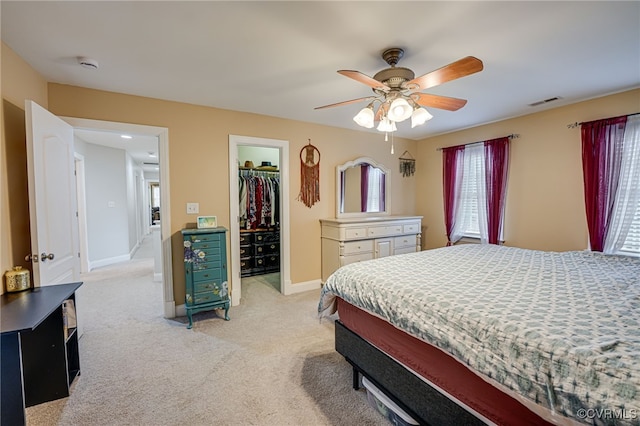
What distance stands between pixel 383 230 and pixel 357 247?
0.54m

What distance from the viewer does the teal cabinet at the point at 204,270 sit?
113 inches

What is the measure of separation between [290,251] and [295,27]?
108 inches

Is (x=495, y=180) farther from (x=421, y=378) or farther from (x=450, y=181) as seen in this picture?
(x=421, y=378)

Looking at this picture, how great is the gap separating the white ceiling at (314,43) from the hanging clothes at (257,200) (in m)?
1.99

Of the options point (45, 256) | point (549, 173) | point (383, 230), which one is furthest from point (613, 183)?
point (45, 256)

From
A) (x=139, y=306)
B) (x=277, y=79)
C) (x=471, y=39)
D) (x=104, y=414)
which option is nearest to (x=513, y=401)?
(x=471, y=39)

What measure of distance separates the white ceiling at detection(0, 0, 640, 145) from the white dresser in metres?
1.75

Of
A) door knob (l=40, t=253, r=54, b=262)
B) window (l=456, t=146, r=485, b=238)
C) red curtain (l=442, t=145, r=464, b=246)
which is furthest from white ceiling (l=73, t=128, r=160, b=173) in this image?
window (l=456, t=146, r=485, b=238)

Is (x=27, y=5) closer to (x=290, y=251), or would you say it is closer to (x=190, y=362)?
(x=190, y=362)

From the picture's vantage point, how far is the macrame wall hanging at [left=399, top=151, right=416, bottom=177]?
16.1 feet

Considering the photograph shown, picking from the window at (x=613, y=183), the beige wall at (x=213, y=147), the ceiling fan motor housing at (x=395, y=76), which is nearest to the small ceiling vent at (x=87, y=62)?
the beige wall at (x=213, y=147)

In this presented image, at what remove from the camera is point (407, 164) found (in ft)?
16.3

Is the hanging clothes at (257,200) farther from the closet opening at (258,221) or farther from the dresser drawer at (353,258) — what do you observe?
the dresser drawer at (353,258)

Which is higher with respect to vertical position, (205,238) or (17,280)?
(205,238)
